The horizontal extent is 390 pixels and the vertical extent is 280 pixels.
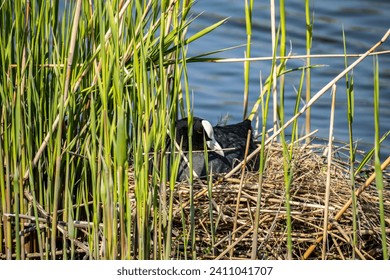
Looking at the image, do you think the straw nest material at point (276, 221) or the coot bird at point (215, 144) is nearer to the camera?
the straw nest material at point (276, 221)

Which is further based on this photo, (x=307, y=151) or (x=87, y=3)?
(x=307, y=151)

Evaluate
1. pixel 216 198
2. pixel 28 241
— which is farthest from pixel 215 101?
pixel 28 241

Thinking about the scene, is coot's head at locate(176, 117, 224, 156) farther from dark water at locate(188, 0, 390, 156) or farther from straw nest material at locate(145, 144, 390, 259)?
dark water at locate(188, 0, 390, 156)

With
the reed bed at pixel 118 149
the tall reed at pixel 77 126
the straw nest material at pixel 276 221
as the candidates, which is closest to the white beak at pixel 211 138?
the straw nest material at pixel 276 221

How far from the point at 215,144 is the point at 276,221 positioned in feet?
2.90

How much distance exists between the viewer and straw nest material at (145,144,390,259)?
355 centimetres

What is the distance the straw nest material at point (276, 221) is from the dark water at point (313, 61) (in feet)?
8.34

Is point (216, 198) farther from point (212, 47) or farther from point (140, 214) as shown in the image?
point (212, 47)

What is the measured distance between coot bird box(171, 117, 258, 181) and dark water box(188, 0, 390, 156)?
2040 millimetres

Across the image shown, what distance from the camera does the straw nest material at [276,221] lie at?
355 cm

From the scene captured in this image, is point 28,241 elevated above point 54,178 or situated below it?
below

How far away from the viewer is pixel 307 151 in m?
4.55

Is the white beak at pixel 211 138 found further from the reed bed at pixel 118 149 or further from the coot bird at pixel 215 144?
the reed bed at pixel 118 149

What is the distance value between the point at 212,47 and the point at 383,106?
1613 mm
